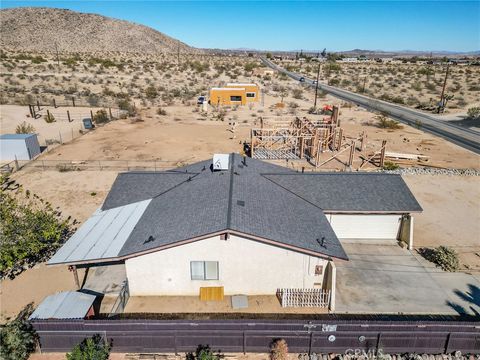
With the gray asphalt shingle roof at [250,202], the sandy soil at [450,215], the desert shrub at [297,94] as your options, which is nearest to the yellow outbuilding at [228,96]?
the desert shrub at [297,94]

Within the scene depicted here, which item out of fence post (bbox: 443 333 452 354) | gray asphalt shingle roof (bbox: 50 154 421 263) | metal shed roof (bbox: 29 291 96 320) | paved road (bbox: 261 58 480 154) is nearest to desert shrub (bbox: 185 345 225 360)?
gray asphalt shingle roof (bbox: 50 154 421 263)

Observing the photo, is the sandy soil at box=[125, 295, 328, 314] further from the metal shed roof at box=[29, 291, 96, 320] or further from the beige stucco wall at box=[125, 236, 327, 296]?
the metal shed roof at box=[29, 291, 96, 320]

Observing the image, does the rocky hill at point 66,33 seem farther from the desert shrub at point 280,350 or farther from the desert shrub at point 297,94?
the desert shrub at point 280,350

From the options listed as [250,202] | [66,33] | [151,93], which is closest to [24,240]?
[250,202]

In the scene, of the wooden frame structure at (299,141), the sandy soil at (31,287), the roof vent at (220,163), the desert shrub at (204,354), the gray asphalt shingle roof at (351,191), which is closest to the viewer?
the desert shrub at (204,354)

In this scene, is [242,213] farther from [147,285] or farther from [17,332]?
[17,332]

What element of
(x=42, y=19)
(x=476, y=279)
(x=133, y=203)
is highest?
(x=42, y=19)

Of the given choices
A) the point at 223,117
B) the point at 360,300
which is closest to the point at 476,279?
the point at 360,300
